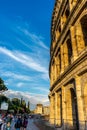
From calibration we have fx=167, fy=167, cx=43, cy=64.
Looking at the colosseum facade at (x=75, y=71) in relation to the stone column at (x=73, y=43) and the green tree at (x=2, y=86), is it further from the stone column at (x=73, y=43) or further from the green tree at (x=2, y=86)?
the green tree at (x=2, y=86)

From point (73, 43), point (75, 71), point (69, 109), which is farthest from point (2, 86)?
point (75, 71)

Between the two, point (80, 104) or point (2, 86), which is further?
point (2, 86)

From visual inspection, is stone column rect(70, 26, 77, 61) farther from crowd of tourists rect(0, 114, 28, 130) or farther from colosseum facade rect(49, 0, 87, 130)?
crowd of tourists rect(0, 114, 28, 130)

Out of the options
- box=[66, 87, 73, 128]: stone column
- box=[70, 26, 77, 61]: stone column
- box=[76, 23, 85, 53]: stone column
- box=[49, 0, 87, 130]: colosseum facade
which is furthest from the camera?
box=[66, 87, 73, 128]: stone column

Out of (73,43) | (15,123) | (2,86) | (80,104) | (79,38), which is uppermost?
(79,38)

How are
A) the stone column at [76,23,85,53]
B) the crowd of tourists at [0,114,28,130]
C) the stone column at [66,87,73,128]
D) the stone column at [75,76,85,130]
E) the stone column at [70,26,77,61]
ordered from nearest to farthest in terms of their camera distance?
the stone column at [75,76,85,130] → the crowd of tourists at [0,114,28,130] → the stone column at [70,26,77,61] → the stone column at [76,23,85,53] → the stone column at [66,87,73,128]

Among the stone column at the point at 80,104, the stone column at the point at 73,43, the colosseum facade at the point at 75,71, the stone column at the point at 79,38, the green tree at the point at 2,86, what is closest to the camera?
the stone column at the point at 80,104

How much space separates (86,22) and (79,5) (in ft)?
4.68

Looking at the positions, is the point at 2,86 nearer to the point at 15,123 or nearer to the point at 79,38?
the point at 15,123

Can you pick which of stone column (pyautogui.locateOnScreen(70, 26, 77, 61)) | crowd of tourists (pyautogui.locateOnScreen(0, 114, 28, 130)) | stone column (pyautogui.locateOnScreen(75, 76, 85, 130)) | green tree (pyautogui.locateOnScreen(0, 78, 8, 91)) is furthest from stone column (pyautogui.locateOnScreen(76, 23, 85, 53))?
green tree (pyautogui.locateOnScreen(0, 78, 8, 91))

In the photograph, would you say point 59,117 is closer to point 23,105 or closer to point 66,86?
point 66,86

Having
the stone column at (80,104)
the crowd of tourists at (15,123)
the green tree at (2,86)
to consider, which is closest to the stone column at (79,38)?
the stone column at (80,104)

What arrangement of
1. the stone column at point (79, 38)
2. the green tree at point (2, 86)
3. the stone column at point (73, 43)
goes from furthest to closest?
the green tree at point (2, 86)
the stone column at point (79, 38)
the stone column at point (73, 43)

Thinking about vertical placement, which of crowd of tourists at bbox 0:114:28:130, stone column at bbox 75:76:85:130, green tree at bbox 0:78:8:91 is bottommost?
crowd of tourists at bbox 0:114:28:130
